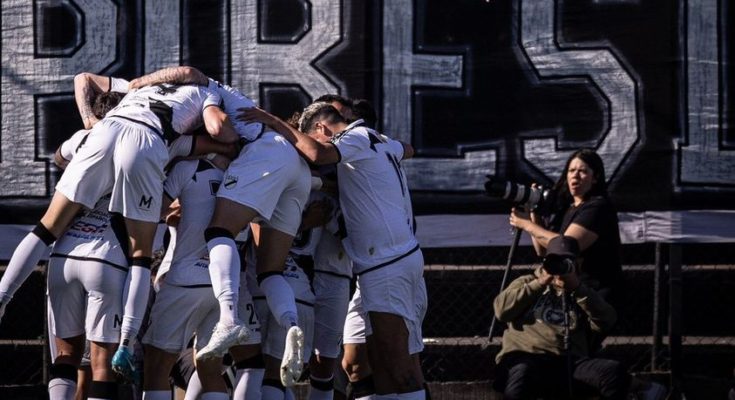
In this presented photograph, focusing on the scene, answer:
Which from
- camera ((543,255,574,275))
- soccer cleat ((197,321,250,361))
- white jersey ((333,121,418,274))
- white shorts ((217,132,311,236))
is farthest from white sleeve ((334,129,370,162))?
camera ((543,255,574,275))

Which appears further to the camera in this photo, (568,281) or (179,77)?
(568,281)

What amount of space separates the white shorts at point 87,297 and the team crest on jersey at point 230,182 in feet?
2.36

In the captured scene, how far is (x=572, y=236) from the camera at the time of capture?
9.54 m

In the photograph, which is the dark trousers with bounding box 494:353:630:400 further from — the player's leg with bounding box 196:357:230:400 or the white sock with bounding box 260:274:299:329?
the player's leg with bounding box 196:357:230:400

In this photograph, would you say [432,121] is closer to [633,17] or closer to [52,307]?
[633,17]

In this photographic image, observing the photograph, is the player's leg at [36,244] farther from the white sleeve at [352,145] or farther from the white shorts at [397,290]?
the white shorts at [397,290]

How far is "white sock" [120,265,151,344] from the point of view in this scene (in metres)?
7.56

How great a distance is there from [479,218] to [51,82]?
315 centimetres

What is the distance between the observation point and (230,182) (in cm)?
785

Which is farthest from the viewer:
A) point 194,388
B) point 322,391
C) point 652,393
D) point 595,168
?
point 595,168

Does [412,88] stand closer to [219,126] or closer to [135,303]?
[219,126]

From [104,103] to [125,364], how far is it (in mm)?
1767

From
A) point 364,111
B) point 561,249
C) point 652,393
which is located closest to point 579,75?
point 561,249

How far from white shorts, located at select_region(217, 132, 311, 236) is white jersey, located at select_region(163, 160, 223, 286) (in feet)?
0.47
